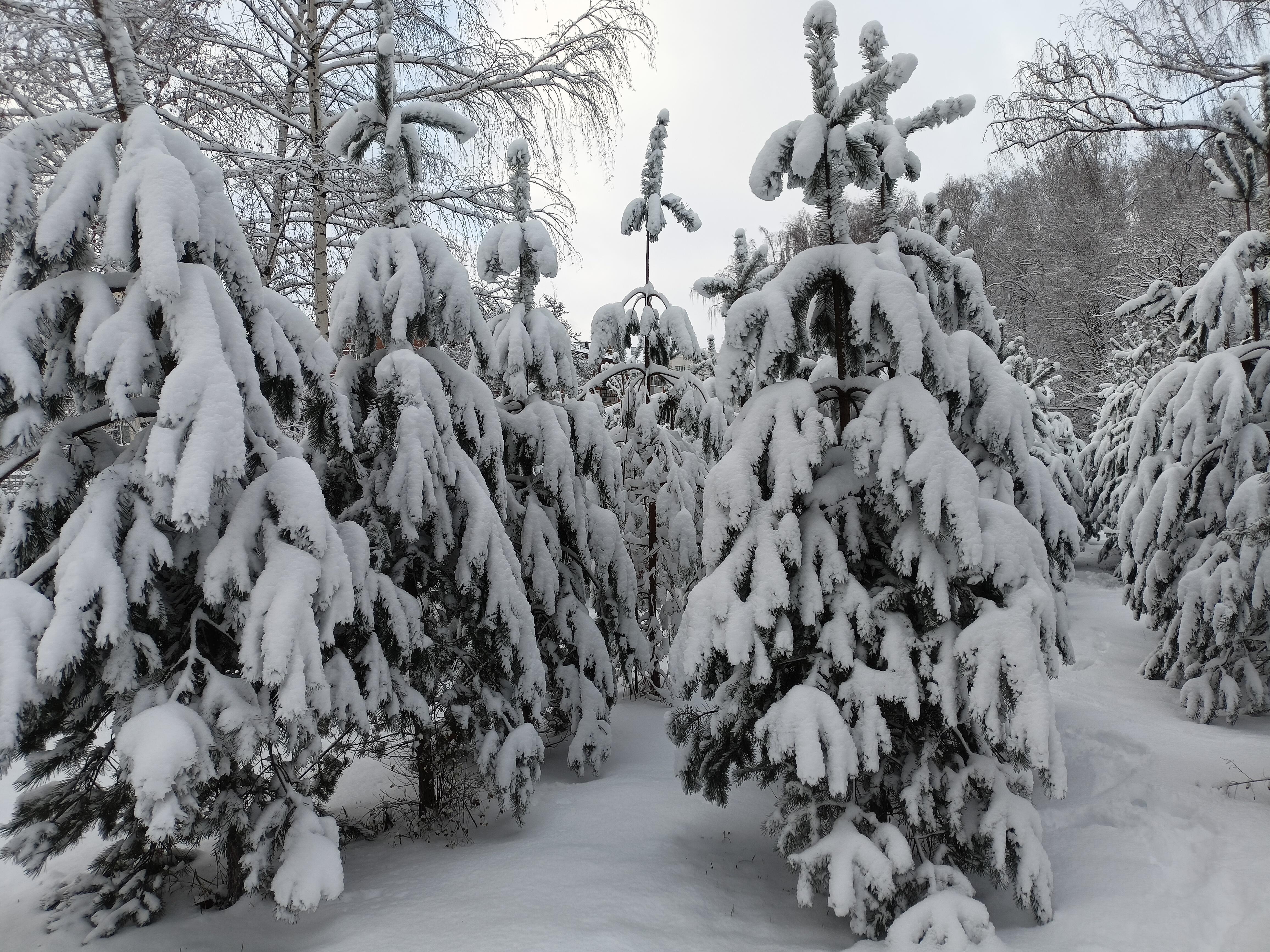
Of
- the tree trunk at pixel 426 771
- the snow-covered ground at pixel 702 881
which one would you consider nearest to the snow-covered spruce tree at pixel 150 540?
the snow-covered ground at pixel 702 881

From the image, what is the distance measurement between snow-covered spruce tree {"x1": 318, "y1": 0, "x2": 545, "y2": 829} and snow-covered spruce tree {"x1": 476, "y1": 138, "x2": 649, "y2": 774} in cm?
61

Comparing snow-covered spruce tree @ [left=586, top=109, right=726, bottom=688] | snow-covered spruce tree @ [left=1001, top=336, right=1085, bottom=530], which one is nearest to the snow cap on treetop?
snow-covered spruce tree @ [left=586, top=109, right=726, bottom=688]

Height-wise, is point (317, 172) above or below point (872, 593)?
above

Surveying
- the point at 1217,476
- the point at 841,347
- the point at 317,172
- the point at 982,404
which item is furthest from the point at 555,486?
the point at 1217,476

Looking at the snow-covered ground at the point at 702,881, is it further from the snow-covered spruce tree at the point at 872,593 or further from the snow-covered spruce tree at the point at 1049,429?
the snow-covered spruce tree at the point at 1049,429

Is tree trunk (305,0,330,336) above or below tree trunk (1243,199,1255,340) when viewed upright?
above

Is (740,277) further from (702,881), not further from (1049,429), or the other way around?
(1049,429)

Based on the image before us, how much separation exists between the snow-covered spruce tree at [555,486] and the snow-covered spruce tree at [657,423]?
1.49 metres

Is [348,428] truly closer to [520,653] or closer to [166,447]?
[166,447]

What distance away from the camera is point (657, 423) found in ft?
29.8

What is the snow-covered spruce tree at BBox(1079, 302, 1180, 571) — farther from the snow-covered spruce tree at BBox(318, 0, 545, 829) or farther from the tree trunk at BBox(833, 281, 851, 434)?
the snow-covered spruce tree at BBox(318, 0, 545, 829)

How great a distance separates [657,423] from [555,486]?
9.65 feet

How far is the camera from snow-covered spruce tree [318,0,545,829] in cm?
511

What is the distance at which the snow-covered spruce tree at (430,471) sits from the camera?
5.11m
